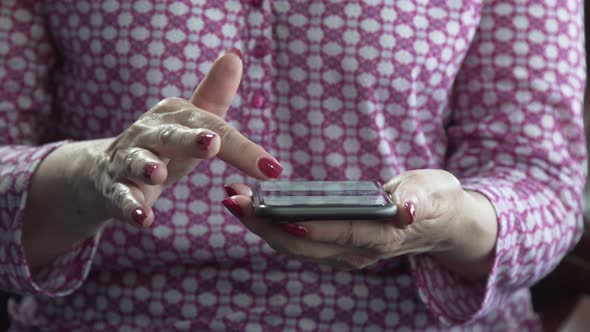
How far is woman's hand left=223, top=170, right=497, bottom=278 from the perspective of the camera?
549 millimetres

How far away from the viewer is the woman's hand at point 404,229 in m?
0.55

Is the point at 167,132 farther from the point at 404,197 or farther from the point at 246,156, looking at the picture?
the point at 404,197

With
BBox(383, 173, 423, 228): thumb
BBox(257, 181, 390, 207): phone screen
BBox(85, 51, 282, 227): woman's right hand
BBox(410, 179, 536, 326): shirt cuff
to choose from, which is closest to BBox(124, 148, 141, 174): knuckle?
BBox(85, 51, 282, 227): woman's right hand

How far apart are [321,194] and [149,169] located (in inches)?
5.6

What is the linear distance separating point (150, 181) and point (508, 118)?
46 centimetres

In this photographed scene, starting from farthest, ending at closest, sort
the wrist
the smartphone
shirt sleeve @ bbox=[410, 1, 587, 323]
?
shirt sleeve @ bbox=[410, 1, 587, 323], the wrist, the smartphone

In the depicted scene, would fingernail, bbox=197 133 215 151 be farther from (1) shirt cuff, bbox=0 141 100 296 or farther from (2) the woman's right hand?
(1) shirt cuff, bbox=0 141 100 296

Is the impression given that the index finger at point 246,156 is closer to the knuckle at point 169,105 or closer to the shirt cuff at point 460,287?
the knuckle at point 169,105

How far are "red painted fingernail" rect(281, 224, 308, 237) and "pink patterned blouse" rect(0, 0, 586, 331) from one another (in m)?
0.22

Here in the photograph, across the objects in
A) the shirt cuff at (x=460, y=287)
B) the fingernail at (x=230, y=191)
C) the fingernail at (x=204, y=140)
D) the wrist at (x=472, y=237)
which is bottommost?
the shirt cuff at (x=460, y=287)

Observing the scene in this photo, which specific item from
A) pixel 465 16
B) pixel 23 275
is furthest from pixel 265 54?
pixel 23 275

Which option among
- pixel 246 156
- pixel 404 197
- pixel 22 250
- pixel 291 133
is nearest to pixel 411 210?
pixel 404 197

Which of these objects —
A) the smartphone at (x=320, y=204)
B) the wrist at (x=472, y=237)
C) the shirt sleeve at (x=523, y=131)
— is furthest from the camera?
the shirt sleeve at (x=523, y=131)

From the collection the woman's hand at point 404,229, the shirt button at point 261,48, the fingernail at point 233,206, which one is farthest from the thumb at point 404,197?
the shirt button at point 261,48
